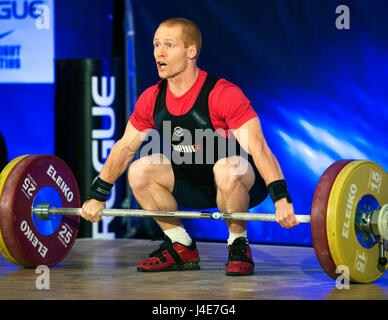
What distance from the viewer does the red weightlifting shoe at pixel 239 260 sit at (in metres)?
2.64

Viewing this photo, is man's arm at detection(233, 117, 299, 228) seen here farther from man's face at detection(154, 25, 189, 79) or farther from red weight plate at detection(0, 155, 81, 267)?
red weight plate at detection(0, 155, 81, 267)

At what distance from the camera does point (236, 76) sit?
3855 mm

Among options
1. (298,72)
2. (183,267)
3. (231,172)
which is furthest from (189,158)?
(298,72)

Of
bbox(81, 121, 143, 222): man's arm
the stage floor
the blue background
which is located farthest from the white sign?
bbox(81, 121, 143, 222): man's arm

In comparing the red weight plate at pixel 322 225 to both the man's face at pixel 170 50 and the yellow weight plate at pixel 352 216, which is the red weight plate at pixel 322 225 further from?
the man's face at pixel 170 50

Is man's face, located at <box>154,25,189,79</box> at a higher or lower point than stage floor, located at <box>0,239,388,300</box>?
higher

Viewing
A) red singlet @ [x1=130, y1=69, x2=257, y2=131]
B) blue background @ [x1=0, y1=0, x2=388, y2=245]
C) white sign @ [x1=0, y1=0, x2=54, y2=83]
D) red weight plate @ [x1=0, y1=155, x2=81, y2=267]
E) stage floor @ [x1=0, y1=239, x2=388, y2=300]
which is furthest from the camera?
white sign @ [x1=0, y1=0, x2=54, y2=83]

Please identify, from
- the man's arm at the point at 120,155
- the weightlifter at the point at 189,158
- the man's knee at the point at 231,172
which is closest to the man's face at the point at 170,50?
the weightlifter at the point at 189,158

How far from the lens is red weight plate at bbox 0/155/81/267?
270cm

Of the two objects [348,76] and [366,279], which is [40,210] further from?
[348,76]

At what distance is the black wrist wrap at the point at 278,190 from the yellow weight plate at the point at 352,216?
0.64ft

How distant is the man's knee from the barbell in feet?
0.42

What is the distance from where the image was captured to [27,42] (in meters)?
4.55
